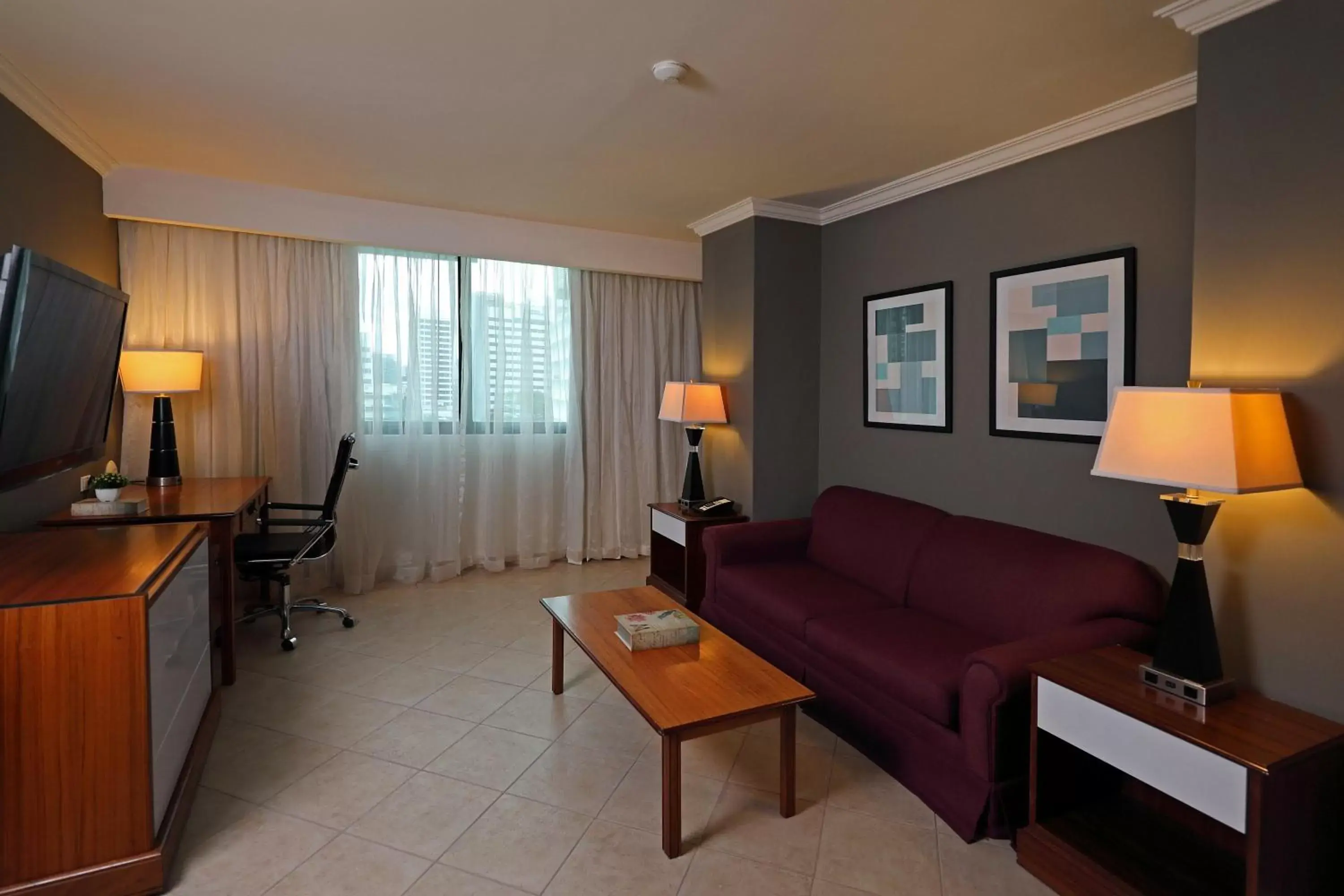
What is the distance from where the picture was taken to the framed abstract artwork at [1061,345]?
273cm

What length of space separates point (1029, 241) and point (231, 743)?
3.91 m

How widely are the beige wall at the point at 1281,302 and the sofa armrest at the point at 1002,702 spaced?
0.42 metres

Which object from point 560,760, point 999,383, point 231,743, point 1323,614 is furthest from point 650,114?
point 231,743

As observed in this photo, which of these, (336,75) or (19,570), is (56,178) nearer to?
(336,75)

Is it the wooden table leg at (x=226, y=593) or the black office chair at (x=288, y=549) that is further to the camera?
the black office chair at (x=288, y=549)

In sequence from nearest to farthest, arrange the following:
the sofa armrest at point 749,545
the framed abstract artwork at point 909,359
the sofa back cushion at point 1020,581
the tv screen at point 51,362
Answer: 1. the tv screen at point 51,362
2. the sofa back cushion at point 1020,581
3. the framed abstract artwork at point 909,359
4. the sofa armrest at point 749,545

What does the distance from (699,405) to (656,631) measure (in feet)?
6.69

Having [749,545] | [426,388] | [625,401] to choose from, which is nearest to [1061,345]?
[749,545]

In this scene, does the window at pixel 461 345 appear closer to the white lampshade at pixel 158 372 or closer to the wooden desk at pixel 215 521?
the white lampshade at pixel 158 372

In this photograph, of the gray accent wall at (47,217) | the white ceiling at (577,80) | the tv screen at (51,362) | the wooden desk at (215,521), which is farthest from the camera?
the wooden desk at (215,521)

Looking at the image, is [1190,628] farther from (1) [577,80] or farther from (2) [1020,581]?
(1) [577,80]

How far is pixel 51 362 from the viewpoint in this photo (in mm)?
2197

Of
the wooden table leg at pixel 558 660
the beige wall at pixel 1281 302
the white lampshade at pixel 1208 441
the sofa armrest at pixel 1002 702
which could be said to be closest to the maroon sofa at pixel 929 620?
the sofa armrest at pixel 1002 702

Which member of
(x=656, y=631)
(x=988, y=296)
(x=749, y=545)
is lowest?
(x=656, y=631)
